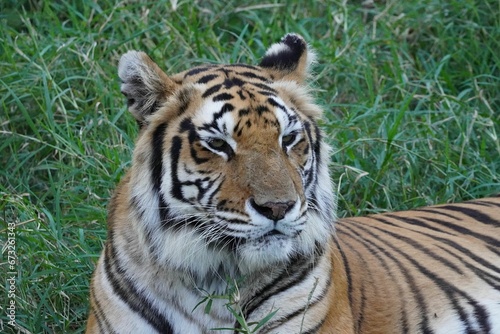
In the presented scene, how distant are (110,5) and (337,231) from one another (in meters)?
2.21

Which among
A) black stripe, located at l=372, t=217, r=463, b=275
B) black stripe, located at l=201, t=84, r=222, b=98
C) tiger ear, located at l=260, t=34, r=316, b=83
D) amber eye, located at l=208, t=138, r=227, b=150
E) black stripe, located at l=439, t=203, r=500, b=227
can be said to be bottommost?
black stripe, located at l=372, t=217, r=463, b=275

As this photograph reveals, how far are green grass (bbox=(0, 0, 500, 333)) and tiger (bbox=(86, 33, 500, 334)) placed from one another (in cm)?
74

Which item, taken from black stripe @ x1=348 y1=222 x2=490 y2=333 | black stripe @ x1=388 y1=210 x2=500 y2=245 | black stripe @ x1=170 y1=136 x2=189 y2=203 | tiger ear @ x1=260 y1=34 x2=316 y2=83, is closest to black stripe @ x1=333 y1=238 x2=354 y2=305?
black stripe @ x1=348 y1=222 x2=490 y2=333

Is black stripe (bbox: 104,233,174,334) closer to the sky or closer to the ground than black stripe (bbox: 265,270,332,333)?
closer to the ground

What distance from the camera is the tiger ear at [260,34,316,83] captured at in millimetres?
3337

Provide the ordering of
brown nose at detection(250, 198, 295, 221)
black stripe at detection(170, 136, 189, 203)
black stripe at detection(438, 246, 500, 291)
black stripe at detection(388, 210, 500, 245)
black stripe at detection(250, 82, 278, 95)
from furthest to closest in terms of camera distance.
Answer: black stripe at detection(388, 210, 500, 245) < black stripe at detection(438, 246, 500, 291) < black stripe at detection(250, 82, 278, 95) < black stripe at detection(170, 136, 189, 203) < brown nose at detection(250, 198, 295, 221)

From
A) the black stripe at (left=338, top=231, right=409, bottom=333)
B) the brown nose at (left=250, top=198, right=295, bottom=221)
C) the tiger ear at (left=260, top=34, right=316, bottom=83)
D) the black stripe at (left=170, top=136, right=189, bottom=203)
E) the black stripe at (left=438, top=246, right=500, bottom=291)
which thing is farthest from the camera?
the black stripe at (left=438, top=246, right=500, bottom=291)

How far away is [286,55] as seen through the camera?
3363 mm

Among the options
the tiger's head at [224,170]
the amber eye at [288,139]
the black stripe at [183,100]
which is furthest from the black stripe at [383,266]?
the black stripe at [183,100]

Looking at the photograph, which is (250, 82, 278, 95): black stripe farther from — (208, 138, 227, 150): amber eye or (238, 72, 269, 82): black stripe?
(208, 138, 227, 150): amber eye

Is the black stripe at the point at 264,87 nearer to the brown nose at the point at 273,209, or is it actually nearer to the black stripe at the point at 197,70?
the black stripe at the point at 197,70

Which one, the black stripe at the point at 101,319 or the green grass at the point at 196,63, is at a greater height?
the green grass at the point at 196,63

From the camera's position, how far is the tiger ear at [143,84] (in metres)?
A: 3.05

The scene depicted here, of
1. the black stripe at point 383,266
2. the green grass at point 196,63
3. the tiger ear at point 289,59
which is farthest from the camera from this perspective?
the green grass at point 196,63
